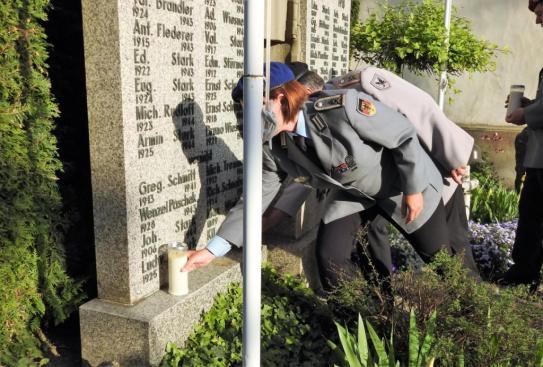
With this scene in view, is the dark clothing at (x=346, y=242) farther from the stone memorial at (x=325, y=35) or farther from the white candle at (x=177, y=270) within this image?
the stone memorial at (x=325, y=35)

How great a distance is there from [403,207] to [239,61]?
1545 mm

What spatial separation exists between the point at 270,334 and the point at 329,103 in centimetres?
130

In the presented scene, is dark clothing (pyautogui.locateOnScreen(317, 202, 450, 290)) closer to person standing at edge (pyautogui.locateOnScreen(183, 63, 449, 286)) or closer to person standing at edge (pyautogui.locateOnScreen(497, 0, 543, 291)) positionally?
person standing at edge (pyautogui.locateOnScreen(183, 63, 449, 286))

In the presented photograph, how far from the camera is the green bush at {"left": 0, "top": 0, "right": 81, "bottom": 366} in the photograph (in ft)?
8.61

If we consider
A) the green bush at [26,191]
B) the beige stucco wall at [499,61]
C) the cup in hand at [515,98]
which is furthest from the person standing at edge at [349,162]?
the beige stucco wall at [499,61]

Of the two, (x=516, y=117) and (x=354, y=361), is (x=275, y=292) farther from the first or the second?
(x=516, y=117)

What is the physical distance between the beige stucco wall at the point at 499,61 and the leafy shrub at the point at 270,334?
22.7ft

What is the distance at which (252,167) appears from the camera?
1975 millimetres

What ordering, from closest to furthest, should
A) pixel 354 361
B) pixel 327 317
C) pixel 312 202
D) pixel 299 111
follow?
pixel 354 361
pixel 299 111
pixel 327 317
pixel 312 202

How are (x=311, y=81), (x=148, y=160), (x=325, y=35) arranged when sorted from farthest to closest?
(x=325, y=35), (x=311, y=81), (x=148, y=160)

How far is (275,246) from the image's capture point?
14.0ft

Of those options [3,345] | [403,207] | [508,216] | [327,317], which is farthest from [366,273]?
[508,216]

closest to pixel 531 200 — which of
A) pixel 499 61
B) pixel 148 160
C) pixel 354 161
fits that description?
pixel 354 161

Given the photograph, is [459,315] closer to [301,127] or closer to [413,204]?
[413,204]
